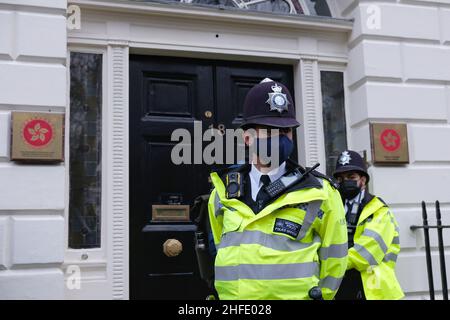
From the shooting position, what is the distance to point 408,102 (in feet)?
17.8

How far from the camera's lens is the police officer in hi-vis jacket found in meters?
3.84

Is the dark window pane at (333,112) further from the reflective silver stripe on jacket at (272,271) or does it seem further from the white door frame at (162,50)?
the reflective silver stripe on jacket at (272,271)

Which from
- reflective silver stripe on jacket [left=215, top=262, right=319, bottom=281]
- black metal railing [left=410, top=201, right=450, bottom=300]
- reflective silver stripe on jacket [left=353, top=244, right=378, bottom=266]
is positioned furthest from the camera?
black metal railing [left=410, top=201, right=450, bottom=300]

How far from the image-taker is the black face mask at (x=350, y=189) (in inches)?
165

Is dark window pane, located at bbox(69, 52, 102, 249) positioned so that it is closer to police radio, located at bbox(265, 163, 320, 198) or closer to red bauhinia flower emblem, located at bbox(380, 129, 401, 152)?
police radio, located at bbox(265, 163, 320, 198)

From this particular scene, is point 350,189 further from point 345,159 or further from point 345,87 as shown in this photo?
point 345,87

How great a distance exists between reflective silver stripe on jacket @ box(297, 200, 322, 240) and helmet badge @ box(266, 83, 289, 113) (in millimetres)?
496

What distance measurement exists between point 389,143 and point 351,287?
188 cm

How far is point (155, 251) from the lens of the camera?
480 cm

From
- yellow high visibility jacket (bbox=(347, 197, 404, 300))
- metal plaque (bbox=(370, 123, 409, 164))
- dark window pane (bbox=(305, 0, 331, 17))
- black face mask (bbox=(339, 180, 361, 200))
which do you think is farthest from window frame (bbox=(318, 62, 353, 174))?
yellow high visibility jacket (bbox=(347, 197, 404, 300))

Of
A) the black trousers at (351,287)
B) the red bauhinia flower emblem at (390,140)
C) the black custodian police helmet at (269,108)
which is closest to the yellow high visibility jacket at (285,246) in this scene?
the black custodian police helmet at (269,108)

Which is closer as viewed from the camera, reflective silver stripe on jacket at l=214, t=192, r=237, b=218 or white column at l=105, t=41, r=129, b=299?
reflective silver stripe on jacket at l=214, t=192, r=237, b=218

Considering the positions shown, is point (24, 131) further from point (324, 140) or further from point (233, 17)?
point (324, 140)

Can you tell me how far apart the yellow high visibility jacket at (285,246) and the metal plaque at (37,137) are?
7.02ft
